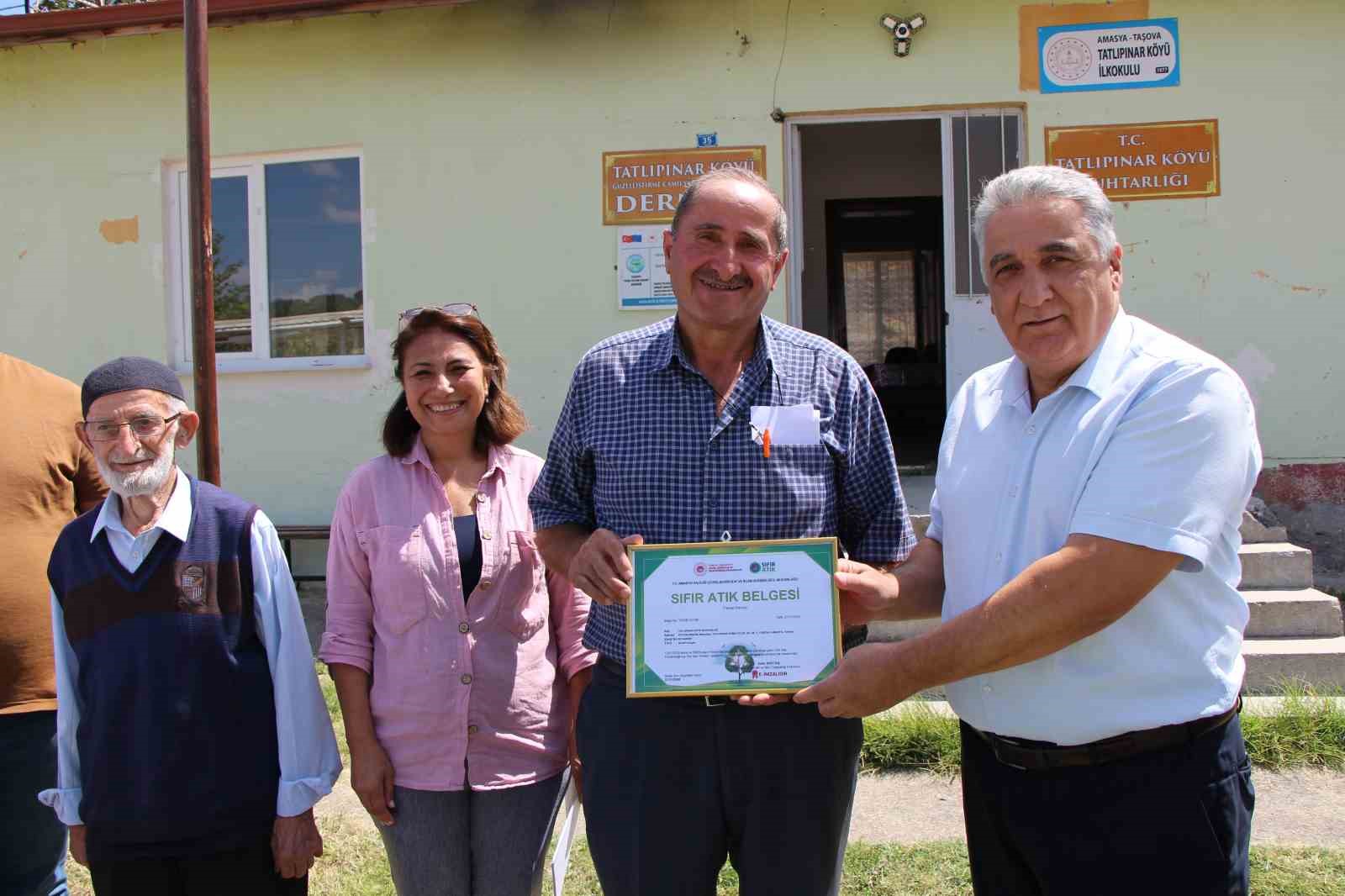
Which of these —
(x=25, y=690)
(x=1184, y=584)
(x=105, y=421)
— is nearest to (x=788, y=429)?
(x=1184, y=584)

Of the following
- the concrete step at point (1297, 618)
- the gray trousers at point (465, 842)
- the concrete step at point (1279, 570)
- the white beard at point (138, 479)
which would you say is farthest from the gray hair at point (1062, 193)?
the concrete step at point (1279, 570)

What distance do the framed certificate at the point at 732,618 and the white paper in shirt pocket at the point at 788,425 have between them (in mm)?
239

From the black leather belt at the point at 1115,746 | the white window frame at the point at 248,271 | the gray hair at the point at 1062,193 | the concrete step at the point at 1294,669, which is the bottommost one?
the concrete step at the point at 1294,669

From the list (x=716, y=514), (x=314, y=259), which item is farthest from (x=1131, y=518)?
(x=314, y=259)

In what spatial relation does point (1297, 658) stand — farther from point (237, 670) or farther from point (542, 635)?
point (237, 670)

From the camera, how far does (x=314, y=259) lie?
24.9 feet

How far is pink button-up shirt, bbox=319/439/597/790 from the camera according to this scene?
2510 mm

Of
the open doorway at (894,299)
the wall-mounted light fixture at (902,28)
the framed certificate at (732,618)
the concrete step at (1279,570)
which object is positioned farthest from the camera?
the open doorway at (894,299)

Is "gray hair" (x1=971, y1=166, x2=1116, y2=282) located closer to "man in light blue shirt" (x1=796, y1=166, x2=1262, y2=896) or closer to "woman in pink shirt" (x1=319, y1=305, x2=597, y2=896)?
"man in light blue shirt" (x1=796, y1=166, x2=1262, y2=896)

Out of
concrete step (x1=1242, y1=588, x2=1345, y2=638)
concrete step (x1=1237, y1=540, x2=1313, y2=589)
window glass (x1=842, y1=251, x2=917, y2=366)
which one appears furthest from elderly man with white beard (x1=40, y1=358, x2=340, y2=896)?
window glass (x1=842, y1=251, x2=917, y2=366)

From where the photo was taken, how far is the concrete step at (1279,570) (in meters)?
5.46

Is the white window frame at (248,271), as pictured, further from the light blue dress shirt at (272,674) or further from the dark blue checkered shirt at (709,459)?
the dark blue checkered shirt at (709,459)

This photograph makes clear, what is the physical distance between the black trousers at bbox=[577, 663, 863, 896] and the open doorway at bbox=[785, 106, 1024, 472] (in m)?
5.26

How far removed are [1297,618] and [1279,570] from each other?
365 millimetres
